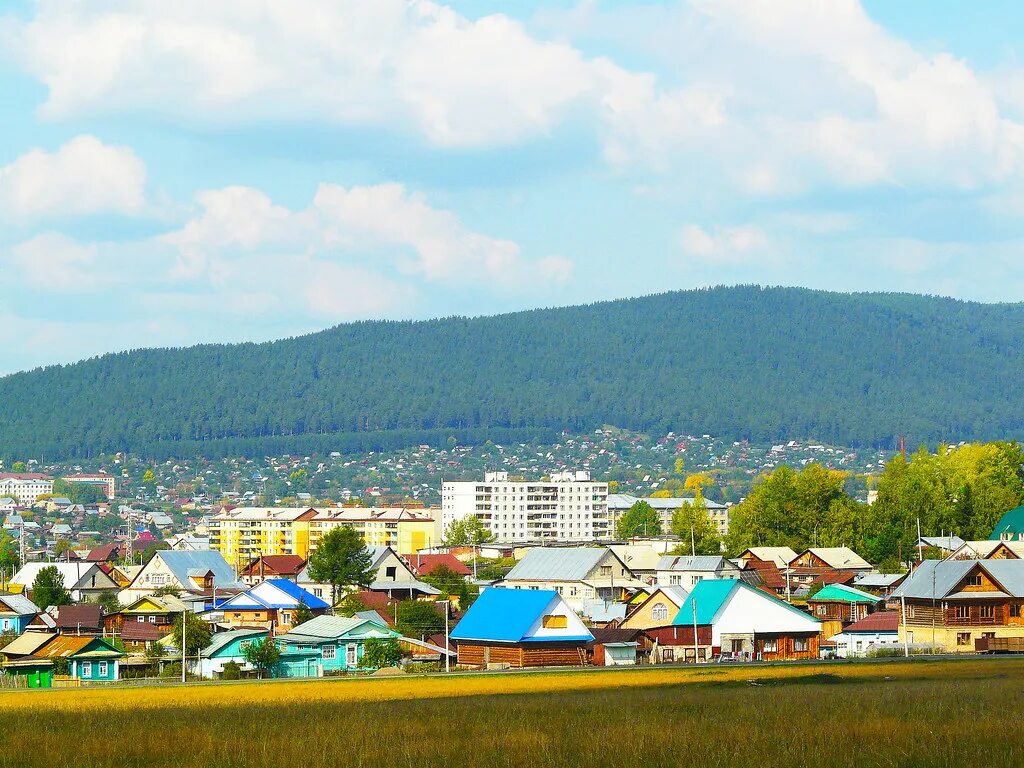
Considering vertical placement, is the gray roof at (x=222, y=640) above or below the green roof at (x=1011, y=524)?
below

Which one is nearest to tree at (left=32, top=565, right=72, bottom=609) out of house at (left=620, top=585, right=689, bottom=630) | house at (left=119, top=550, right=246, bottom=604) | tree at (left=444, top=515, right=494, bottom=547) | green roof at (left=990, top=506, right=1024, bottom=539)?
house at (left=119, top=550, right=246, bottom=604)

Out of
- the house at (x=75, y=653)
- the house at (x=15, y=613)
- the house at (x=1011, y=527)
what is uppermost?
the house at (x=1011, y=527)

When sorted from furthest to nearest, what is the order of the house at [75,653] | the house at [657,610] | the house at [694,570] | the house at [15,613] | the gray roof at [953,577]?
the house at [694,570] < the house at [15,613] < the house at [657,610] < the gray roof at [953,577] < the house at [75,653]

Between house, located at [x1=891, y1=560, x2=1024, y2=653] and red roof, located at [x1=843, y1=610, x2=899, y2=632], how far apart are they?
12.4 feet

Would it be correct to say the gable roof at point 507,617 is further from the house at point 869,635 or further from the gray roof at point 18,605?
the gray roof at point 18,605

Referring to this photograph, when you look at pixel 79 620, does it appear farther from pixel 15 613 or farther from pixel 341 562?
pixel 341 562

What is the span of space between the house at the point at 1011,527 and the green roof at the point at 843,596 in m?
21.0

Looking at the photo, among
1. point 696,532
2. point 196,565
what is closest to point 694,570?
point 696,532

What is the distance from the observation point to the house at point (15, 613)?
320 ft

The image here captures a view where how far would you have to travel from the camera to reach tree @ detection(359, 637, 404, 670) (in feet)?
219

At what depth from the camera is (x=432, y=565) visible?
142m

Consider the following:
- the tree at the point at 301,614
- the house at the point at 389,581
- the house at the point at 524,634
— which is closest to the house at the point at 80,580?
the house at the point at 389,581

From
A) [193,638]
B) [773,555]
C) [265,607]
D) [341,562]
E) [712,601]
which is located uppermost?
[341,562]

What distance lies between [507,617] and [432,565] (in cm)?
7359
